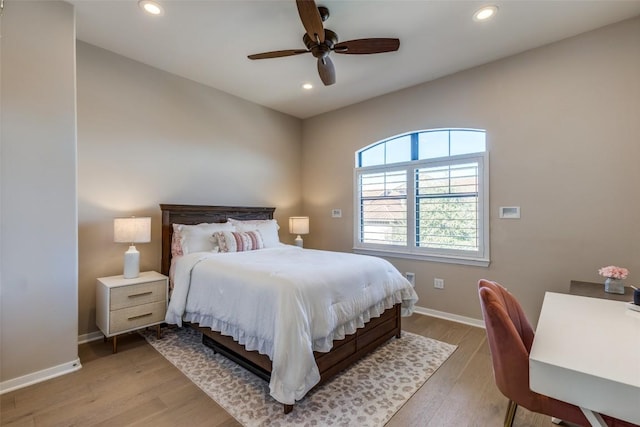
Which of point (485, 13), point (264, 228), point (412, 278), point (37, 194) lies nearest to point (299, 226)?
point (264, 228)

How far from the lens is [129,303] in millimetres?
2736

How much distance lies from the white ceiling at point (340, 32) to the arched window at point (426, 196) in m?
0.89

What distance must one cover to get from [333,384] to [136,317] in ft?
6.58

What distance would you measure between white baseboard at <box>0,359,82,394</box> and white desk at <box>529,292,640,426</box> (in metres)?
3.17

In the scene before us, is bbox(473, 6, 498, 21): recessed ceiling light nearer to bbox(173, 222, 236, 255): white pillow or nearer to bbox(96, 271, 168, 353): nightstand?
bbox(173, 222, 236, 255): white pillow

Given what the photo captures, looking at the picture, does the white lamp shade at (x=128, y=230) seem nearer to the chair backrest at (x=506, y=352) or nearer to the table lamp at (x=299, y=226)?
the table lamp at (x=299, y=226)

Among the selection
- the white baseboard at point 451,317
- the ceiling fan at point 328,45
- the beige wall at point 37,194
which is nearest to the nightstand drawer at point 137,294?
the beige wall at point 37,194

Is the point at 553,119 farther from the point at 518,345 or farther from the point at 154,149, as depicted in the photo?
the point at 154,149

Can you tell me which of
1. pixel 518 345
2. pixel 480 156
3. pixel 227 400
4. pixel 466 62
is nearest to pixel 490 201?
pixel 480 156

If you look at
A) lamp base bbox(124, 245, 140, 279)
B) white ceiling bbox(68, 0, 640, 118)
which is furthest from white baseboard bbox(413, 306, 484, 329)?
lamp base bbox(124, 245, 140, 279)

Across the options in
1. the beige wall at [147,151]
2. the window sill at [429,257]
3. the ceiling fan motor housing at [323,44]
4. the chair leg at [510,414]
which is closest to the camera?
the chair leg at [510,414]

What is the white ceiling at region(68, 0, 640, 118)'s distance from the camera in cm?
240

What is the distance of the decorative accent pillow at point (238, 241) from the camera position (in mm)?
3281

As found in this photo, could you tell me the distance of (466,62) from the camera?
10.8ft
